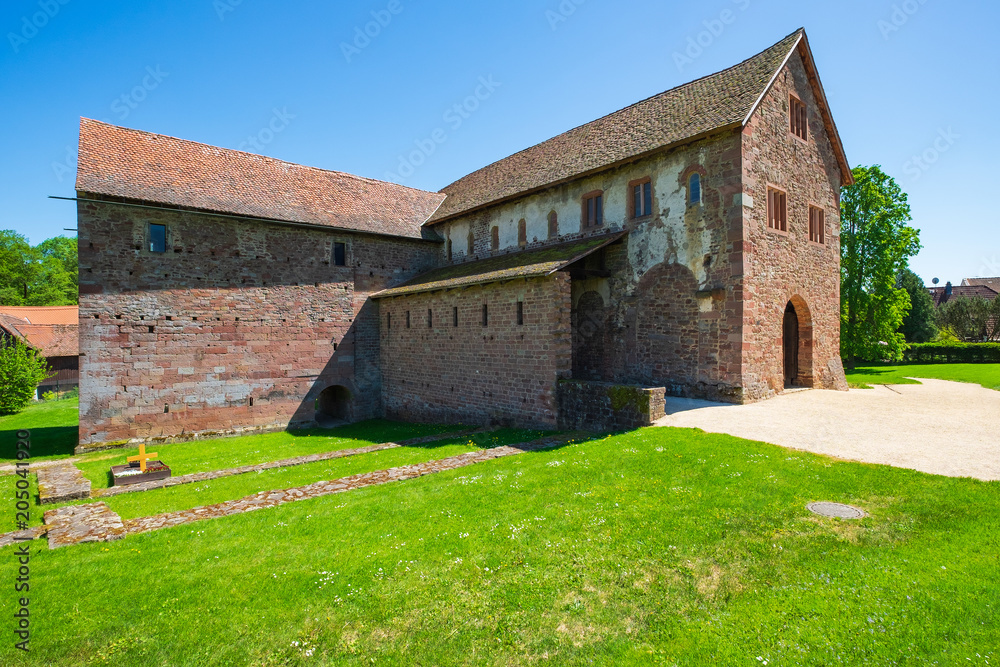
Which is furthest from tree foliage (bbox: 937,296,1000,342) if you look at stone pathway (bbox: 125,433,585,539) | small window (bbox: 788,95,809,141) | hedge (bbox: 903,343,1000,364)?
stone pathway (bbox: 125,433,585,539)

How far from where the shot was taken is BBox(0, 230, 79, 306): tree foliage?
48.7m

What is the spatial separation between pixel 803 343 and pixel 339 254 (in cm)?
1895

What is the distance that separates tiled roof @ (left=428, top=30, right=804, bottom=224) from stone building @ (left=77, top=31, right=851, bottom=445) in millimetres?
123

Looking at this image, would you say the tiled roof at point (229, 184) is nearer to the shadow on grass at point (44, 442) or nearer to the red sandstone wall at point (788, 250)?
the shadow on grass at point (44, 442)

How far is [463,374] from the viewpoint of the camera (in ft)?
58.0

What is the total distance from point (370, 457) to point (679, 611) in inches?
391

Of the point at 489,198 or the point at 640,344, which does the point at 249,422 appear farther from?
the point at 640,344

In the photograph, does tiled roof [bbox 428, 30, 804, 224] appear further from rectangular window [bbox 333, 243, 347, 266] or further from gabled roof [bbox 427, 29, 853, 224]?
rectangular window [bbox 333, 243, 347, 266]

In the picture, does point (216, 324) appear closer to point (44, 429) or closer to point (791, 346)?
point (44, 429)

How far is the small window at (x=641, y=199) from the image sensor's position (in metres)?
15.9

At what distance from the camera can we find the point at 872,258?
1041 inches

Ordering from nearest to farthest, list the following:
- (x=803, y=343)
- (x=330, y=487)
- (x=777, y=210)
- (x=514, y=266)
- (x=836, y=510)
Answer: (x=836, y=510) → (x=330, y=487) → (x=777, y=210) → (x=514, y=266) → (x=803, y=343)

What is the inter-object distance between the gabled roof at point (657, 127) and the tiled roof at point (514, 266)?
261cm

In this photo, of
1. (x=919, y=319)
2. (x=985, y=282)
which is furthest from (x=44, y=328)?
(x=985, y=282)
